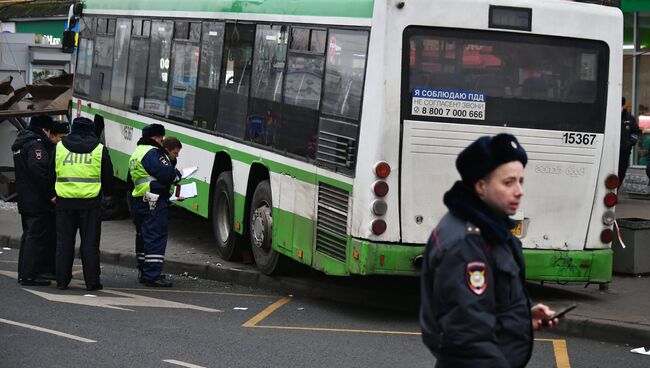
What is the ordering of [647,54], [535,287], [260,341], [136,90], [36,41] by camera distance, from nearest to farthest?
[260,341]
[535,287]
[136,90]
[647,54]
[36,41]

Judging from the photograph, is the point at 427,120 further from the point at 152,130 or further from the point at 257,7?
the point at 257,7

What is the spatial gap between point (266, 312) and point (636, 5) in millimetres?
13455

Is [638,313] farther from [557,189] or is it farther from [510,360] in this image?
[510,360]

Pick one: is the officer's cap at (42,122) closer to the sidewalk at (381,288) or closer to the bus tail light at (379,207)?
the sidewalk at (381,288)

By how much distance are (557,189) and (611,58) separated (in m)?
1.26

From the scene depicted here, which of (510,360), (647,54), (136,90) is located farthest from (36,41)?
(510,360)

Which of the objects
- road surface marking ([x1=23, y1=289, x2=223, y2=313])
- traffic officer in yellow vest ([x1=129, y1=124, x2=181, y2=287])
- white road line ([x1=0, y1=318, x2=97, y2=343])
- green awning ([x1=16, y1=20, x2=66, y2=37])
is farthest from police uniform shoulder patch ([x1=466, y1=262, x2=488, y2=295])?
green awning ([x1=16, y1=20, x2=66, y2=37])

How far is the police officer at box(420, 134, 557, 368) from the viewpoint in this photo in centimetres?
483

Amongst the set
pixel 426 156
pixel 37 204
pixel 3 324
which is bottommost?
pixel 3 324

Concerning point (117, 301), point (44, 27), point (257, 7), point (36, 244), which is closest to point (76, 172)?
point (36, 244)

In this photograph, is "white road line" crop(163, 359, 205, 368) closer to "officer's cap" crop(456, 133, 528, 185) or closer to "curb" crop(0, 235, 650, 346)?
"curb" crop(0, 235, 650, 346)

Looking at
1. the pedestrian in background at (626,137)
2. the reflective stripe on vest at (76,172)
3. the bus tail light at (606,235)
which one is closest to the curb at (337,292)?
the bus tail light at (606,235)

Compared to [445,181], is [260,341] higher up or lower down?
lower down

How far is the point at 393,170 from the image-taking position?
1126 cm
